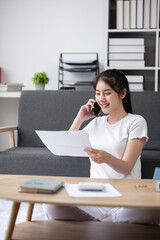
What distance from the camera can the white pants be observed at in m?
1.39

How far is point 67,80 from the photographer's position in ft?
11.8

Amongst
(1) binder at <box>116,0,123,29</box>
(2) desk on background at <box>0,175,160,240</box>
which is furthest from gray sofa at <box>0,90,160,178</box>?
(2) desk on background at <box>0,175,160,240</box>

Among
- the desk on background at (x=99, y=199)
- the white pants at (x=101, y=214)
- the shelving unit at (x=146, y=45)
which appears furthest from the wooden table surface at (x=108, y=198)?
the shelving unit at (x=146, y=45)

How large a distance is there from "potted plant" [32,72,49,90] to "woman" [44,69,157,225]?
1.56m

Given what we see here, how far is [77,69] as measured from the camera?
3389 millimetres

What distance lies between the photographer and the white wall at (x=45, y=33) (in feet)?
11.6

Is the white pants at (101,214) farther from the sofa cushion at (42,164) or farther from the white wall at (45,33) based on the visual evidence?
the white wall at (45,33)

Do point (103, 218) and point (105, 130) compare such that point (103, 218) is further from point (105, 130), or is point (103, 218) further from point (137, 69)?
point (137, 69)

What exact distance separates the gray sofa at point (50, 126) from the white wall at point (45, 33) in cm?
71

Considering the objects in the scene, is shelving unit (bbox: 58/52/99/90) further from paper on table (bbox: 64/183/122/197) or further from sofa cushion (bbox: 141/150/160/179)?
paper on table (bbox: 64/183/122/197)

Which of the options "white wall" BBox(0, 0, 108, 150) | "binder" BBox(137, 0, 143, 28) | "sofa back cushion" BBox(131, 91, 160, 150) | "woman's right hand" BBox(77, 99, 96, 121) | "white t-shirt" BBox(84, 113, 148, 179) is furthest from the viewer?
"white wall" BBox(0, 0, 108, 150)

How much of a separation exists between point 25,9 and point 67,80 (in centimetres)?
84

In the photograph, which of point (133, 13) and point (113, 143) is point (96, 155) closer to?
point (113, 143)

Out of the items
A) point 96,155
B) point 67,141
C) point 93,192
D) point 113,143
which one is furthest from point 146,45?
point 93,192
